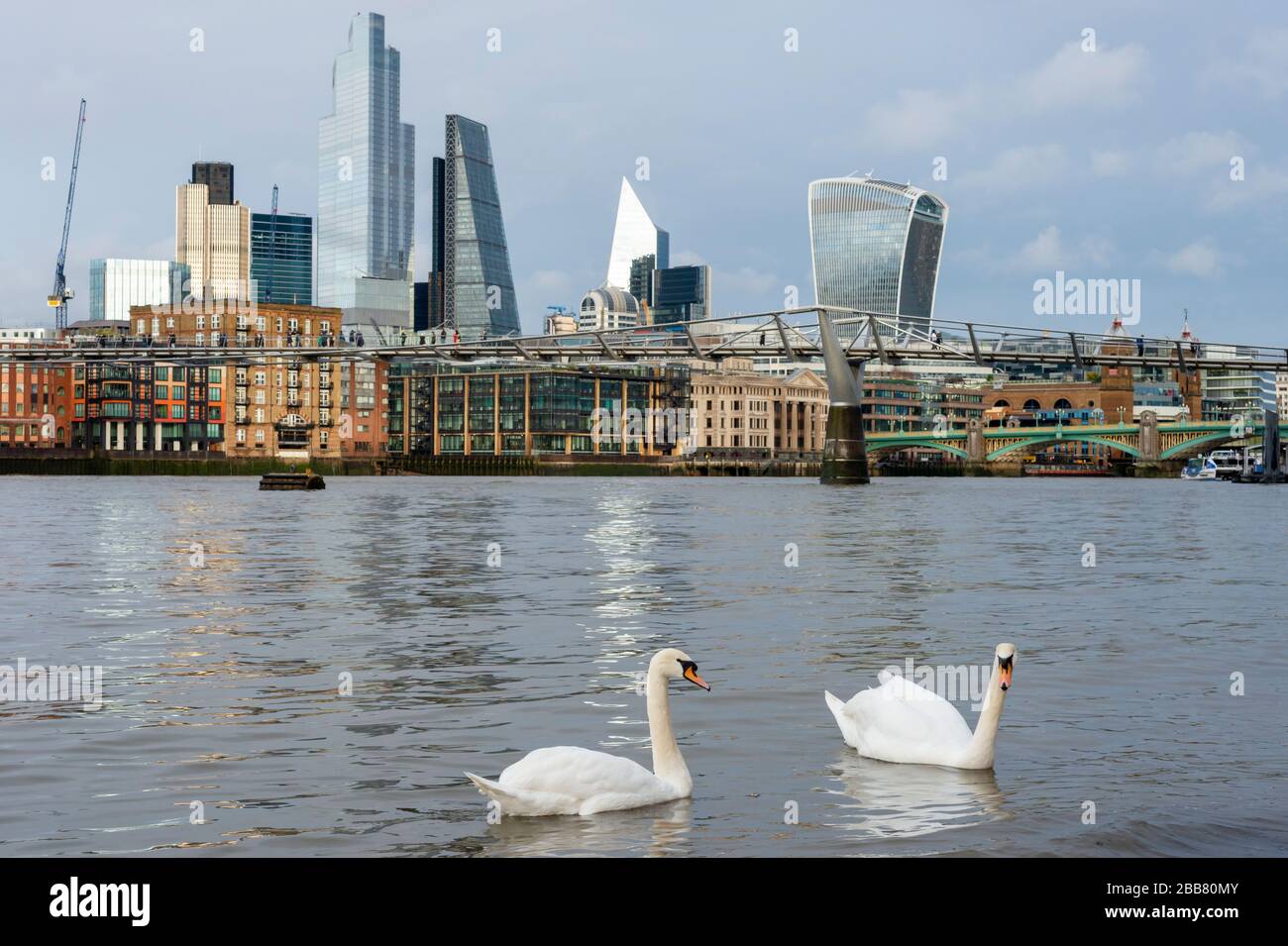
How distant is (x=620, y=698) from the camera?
54.9 feet

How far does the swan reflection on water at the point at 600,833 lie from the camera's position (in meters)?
10.3

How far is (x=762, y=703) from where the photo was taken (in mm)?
16500

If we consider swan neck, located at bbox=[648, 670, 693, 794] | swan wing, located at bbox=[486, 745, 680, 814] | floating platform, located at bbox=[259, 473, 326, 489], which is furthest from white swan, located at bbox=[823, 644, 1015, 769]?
floating platform, located at bbox=[259, 473, 326, 489]

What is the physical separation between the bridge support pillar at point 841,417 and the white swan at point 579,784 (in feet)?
370

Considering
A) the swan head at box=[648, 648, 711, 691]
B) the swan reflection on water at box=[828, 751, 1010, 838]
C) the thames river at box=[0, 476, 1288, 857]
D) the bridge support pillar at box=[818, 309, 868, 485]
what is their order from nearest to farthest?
the thames river at box=[0, 476, 1288, 857]
the swan reflection on water at box=[828, 751, 1010, 838]
the swan head at box=[648, 648, 711, 691]
the bridge support pillar at box=[818, 309, 868, 485]

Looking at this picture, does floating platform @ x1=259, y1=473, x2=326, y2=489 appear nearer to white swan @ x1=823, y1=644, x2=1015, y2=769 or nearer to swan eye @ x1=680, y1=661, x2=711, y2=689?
white swan @ x1=823, y1=644, x2=1015, y2=769

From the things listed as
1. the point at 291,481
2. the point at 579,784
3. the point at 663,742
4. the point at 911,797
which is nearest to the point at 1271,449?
the point at 291,481

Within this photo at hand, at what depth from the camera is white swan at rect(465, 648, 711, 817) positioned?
10.9 metres

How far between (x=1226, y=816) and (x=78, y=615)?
1939cm

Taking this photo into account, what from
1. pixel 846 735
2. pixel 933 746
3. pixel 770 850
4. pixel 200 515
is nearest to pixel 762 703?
pixel 846 735

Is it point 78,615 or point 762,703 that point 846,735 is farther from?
point 78,615

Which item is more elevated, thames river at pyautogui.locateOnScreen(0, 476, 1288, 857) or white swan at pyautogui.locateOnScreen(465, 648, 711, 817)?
white swan at pyautogui.locateOnScreen(465, 648, 711, 817)

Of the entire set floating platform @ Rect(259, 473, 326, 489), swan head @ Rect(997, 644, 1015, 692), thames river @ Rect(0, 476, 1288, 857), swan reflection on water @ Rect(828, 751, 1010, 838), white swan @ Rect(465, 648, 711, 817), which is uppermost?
floating platform @ Rect(259, 473, 326, 489)

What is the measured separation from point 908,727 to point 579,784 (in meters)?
3.43
